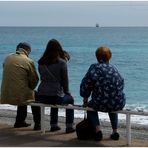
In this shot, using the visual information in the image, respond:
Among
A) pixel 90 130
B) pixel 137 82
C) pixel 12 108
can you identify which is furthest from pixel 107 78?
pixel 137 82

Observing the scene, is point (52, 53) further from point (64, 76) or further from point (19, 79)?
point (19, 79)

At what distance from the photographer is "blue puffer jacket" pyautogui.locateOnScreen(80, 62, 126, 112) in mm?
7816

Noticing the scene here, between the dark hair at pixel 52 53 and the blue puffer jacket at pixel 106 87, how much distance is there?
77 centimetres

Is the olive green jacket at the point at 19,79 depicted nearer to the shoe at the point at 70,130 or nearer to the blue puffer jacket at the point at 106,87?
the shoe at the point at 70,130

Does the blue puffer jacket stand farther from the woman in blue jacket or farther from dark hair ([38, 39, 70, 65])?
dark hair ([38, 39, 70, 65])

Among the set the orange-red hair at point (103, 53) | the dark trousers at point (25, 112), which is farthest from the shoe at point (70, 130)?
the orange-red hair at point (103, 53)

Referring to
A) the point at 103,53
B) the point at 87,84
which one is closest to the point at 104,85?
the point at 87,84

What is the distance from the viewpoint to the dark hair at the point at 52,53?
832 centimetres

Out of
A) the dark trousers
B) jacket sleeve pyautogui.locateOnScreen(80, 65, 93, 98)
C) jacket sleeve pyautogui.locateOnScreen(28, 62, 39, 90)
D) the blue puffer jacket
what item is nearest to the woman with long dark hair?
jacket sleeve pyautogui.locateOnScreen(28, 62, 39, 90)

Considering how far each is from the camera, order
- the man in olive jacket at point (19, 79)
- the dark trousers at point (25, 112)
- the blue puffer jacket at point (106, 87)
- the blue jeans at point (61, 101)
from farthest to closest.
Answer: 1. the dark trousers at point (25, 112)
2. the man in olive jacket at point (19, 79)
3. the blue jeans at point (61, 101)
4. the blue puffer jacket at point (106, 87)

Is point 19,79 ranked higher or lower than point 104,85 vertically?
higher

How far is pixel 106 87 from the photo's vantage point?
7.82 meters

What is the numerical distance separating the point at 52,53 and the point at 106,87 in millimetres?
1120

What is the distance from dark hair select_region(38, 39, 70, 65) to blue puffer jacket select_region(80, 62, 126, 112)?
0.77m
